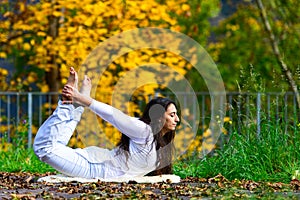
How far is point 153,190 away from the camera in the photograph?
609cm

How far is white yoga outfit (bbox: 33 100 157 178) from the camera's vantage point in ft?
22.2

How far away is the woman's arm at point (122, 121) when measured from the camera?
6.52 metres

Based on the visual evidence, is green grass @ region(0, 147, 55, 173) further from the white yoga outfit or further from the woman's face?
the woman's face

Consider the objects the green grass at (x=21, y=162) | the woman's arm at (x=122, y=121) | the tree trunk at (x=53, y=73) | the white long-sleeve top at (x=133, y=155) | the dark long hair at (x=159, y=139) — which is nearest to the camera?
the woman's arm at (x=122, y=121)

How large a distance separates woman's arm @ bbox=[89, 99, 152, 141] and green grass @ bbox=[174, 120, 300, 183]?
866mm

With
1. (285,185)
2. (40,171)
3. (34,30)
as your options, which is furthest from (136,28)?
(285,185)

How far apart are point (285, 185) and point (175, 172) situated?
158cm

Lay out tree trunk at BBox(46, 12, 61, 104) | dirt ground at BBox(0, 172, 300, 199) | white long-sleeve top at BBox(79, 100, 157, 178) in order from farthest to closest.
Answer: tree trunk at BBox(46, 12, 61, 104) → white long-sleeve top at BBox(79, 100, 157, 178) → dirt ground at BBox(0, 172, 300, 199)

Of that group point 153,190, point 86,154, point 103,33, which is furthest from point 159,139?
point 103,33

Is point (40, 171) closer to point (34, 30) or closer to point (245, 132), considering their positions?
point (245, 132)

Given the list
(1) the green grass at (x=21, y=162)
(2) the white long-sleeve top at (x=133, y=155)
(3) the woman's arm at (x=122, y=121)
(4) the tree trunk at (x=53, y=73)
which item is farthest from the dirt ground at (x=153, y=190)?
(4) the tree trunk at (x=53, y=73)

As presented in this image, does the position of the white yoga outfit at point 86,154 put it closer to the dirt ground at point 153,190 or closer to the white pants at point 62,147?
the white pants at point 62,147

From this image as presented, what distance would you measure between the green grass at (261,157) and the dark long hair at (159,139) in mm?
506

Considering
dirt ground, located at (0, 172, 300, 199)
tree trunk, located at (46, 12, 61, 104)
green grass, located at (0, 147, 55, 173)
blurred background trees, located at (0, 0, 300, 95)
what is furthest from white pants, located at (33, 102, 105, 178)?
tree trunk, located at (46, 12, 61, 104)
